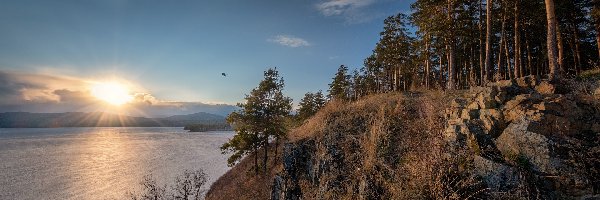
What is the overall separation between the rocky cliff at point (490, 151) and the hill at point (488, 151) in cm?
2

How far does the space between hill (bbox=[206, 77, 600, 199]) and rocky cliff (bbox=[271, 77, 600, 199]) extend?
0.06ft

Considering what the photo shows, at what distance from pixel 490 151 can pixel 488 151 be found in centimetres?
4

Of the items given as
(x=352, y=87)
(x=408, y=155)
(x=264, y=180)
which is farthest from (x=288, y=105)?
(x=352, y=87)

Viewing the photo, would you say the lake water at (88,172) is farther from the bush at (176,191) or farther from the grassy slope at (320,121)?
the grassy slope at (320,121)

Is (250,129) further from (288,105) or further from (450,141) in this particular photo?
(450,141)

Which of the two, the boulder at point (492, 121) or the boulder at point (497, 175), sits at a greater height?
the boulder at point (492, 121)

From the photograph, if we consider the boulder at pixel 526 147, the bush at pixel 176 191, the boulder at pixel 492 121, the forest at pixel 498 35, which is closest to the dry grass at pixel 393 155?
the boulder at pixel 492 121

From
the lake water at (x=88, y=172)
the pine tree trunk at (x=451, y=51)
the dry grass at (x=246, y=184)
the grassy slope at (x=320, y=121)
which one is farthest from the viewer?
the lake water at (x=88, y=172)

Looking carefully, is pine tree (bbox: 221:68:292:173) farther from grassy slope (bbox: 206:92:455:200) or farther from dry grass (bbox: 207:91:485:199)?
dry grass (bbox: 207:91:485:199)

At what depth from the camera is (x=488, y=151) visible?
7754 mm

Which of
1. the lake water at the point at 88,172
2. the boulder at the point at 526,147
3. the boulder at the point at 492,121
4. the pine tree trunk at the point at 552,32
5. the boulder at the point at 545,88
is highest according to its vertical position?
the pine tree trunk at the point at 552,32

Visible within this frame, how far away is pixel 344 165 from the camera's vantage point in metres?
12.1

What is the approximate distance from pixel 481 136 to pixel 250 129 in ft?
86.0

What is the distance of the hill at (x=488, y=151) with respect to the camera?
21.3 feet
